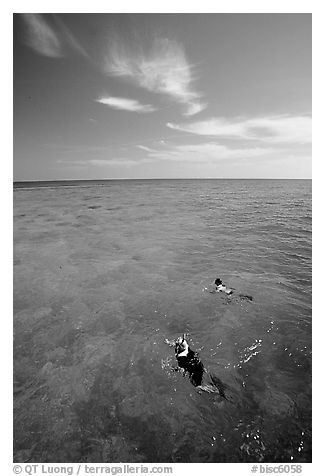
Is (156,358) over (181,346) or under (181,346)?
under

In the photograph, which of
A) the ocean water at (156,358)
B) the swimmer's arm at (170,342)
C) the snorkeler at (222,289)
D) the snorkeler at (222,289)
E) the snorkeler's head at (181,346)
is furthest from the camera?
the snorkeler at (222,289)

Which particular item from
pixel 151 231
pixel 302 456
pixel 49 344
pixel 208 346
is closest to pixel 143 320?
pixel 208 346

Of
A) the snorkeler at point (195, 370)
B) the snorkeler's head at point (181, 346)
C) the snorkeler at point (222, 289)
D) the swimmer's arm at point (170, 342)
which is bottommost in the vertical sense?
the snorkeler at point (195, 370)

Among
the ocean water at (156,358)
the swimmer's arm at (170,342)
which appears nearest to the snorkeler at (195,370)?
the swimmer's arm at (170,342)

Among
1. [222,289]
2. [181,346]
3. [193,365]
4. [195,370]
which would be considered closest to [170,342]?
[181,346]

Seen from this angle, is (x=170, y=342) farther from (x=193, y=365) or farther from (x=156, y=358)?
(x=193, y=365)

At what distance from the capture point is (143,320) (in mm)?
8148

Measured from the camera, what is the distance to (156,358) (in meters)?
6.64

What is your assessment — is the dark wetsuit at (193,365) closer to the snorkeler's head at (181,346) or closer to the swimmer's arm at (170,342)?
the snorkeler's head at (181,346)

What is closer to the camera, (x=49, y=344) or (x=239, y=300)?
(x=49, y=344)

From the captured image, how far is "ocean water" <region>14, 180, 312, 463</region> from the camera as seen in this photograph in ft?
15.7

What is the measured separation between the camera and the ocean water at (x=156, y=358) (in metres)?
4.79
